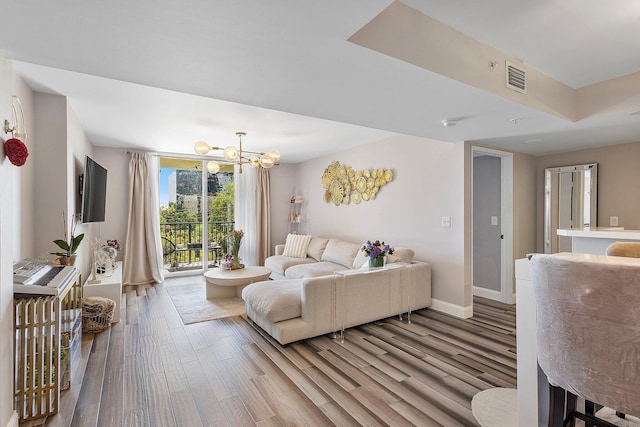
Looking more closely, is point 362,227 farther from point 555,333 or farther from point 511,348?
point 555,333

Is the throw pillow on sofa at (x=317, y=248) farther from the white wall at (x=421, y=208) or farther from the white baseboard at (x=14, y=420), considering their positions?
the white baseboard at (x=14, y=420)

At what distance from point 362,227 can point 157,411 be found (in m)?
3.77

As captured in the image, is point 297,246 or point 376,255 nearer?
point 376,255

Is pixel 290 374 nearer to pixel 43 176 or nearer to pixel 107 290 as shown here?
pixel 107 290

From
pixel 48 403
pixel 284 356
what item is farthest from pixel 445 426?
pixel 48 403

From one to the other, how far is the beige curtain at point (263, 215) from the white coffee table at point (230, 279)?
73.9 inches

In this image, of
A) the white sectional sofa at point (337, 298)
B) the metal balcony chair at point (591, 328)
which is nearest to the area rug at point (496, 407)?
the metal balcony chair at point (591, 328)

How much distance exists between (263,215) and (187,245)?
161cm

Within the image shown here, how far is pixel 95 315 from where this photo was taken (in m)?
3.21

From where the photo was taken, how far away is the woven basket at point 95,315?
320cm

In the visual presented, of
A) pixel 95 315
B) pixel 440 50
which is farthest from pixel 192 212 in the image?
pixel 440 50

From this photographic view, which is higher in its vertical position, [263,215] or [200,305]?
[263,215]

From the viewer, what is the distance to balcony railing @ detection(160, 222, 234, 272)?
19.9 feet

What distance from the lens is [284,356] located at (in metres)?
2.76
